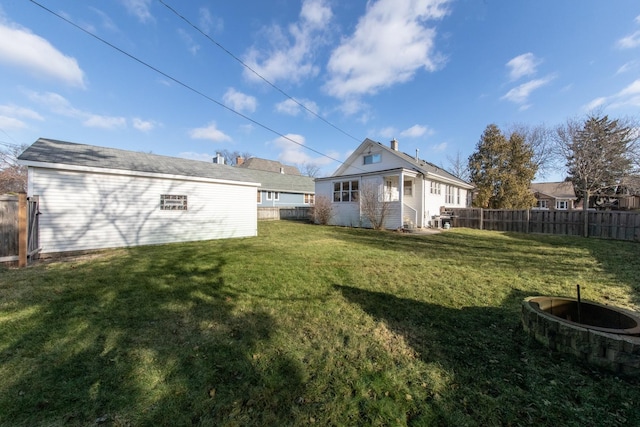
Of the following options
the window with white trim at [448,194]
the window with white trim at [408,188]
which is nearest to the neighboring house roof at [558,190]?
the window with white trim at [448,194]

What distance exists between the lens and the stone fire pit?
237cm

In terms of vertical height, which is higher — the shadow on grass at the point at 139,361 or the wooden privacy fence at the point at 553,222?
the wooden privacy fence at the point at 553,222

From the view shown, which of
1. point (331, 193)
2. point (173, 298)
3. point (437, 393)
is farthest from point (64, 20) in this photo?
point (331, 193)

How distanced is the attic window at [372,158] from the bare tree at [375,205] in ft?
12.2

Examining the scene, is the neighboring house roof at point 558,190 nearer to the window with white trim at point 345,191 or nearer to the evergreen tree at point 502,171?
the evergreen tree at point 502,171

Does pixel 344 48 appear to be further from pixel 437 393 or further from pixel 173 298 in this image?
pixel 437 393

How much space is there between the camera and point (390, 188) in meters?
16.5

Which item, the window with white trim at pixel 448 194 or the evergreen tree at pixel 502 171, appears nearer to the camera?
the window with white trim at pixel 448 194

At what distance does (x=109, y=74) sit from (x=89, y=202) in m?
5.11

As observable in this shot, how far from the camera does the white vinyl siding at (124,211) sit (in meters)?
7.75

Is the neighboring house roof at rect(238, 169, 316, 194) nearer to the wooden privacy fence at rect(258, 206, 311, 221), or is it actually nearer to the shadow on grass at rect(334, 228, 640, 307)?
the wooden privacy fence at rect(258, 206, 311, 221)

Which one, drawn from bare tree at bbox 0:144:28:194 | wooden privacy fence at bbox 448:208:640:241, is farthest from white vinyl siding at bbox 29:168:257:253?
bare tree at bbox 0:144:28:194

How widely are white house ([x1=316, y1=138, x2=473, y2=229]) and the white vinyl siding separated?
752cm

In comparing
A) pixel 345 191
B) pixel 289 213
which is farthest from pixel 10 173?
pixel 345 191
